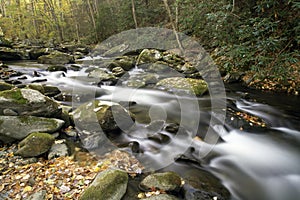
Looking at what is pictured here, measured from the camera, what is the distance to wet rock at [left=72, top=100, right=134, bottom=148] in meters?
4.49

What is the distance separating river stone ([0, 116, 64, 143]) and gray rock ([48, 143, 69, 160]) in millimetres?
505

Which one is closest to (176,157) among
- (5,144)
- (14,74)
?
(5,144)

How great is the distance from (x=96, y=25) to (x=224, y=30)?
17091 millimetres

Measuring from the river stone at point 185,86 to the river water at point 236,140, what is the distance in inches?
15.0

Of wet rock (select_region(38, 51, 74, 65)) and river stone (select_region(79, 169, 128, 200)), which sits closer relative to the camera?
river stone (select_region(79, 169, 128, 200))

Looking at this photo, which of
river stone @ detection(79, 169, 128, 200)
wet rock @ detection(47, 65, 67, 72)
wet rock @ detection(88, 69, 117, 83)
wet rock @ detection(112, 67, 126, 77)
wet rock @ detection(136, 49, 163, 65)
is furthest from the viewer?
wet rock @ detection(136, 49, 163, 65)

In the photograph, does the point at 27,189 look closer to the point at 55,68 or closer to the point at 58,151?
the point at 58,151

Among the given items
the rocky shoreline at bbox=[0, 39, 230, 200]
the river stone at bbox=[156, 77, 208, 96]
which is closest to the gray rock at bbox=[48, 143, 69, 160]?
the rocky shoreline at bbox=[0, 39, 230, 200]

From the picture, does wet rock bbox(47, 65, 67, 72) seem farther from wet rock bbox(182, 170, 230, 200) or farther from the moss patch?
wet rock bbox(182, 170, 230, 200)

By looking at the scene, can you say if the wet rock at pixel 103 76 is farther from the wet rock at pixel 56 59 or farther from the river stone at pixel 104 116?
the river stone at pixel 104 116

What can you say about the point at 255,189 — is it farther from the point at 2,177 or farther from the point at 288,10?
the point at 288,10

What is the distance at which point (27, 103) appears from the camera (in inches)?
169

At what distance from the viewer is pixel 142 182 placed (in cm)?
307

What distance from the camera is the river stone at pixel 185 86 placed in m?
7.25
